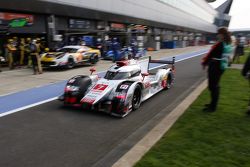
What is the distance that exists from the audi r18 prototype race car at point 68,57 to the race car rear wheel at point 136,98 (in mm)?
8352

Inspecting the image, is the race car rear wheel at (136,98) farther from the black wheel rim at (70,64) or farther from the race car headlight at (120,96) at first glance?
the black wheel rim at (70,64)

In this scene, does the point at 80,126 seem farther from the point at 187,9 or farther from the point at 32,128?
the point at 187,9

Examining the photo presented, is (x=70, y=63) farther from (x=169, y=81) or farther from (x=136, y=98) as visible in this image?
(x=136, y=98)

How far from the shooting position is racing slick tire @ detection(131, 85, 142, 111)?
743 centimetres

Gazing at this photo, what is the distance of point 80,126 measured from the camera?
6.12 metres

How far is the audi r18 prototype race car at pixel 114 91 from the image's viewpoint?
22.4 feet

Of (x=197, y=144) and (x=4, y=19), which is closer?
(x=197, y=144)

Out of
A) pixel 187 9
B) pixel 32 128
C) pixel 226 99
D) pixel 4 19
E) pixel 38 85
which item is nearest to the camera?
pixel 32 128

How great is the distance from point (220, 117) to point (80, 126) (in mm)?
2993

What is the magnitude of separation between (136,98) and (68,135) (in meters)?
2.55

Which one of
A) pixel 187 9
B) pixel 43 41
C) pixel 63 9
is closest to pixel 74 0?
pixel 63 9

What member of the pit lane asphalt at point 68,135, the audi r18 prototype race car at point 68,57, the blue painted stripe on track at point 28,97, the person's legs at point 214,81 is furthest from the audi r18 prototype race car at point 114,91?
the audi r18 prototype race car at point 68,57

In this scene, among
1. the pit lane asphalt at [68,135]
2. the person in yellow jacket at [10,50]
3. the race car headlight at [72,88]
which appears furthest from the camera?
the person in yellow jacket at [10,50]

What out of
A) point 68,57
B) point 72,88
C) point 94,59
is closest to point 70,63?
point 68,57
